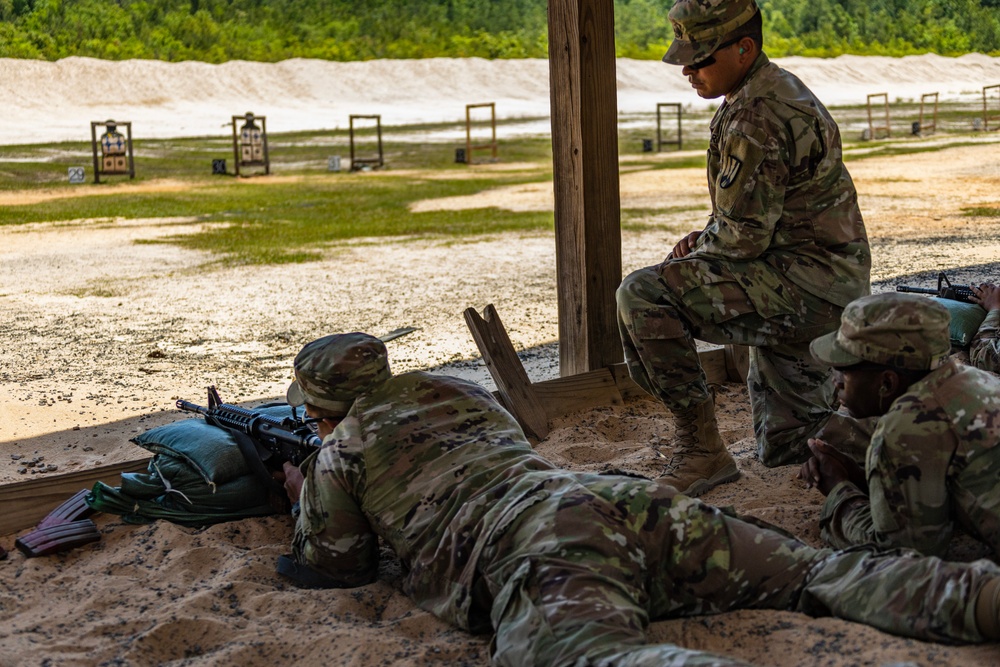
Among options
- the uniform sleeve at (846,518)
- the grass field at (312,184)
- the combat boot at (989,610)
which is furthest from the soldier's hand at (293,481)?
the grass field at (312,184)

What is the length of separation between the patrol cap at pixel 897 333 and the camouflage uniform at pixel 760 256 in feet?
2.98

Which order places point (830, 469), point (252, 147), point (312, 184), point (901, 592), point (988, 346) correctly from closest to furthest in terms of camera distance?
1. point (901, 592)
2. point (830, 469)
3. point (988, 346)
4. point (312, 184)
5. point (252, 147)

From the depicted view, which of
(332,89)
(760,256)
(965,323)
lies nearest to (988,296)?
(965,323)

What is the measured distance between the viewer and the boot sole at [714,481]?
3.44 meters

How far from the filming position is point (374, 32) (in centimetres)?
4075

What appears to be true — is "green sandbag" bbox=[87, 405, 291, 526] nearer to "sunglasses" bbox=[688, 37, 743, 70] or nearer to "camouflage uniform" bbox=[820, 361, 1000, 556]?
"sunglasses" bbox=[688, 37, 743, 70]

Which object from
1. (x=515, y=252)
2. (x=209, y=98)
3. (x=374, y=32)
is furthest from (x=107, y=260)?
(x=374, y=32)

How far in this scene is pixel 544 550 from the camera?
230 centimetres

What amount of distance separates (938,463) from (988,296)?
2171mm

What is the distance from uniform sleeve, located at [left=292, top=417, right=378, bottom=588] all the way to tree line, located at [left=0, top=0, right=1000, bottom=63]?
3318 cm

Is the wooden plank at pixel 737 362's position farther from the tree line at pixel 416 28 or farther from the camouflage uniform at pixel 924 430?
the tree line at pixel 416 28

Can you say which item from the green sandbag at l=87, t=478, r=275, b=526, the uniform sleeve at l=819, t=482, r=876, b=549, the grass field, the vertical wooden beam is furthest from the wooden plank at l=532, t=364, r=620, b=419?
the grass field

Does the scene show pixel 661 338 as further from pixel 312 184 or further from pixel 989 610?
pixel 312 184

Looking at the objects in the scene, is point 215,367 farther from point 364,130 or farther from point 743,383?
point 364,130
